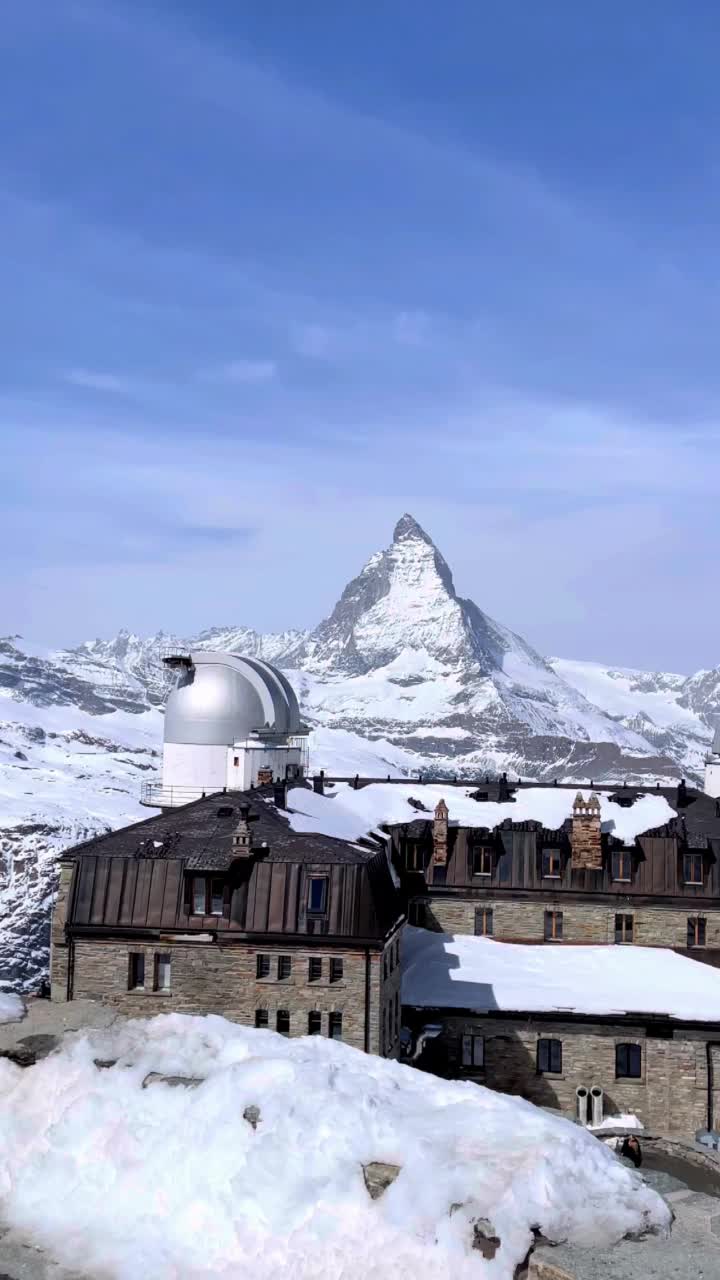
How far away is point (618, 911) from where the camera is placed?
164 feet

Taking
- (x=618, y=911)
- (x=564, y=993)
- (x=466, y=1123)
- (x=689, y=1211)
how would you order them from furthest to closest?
(x=618, y=911) < (x=564, y=993) < (x=466, y=1123) < (x=689, y=1211)

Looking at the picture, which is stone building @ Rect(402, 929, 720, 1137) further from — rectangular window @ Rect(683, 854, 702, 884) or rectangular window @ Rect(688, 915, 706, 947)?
rectangular window @ Rect(683, 854, 702, 884)

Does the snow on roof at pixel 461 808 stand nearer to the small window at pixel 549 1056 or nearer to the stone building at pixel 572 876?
the stone building at pixel 572 876

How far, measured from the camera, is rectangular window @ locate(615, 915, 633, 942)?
5008 cm

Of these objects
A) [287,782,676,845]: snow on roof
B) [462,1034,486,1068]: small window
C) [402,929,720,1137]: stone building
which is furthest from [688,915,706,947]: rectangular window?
[462,1034,486,1068]: small window

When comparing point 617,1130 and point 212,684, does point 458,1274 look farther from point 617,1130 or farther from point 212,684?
point 212,684

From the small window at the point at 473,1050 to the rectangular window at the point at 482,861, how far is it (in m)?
9.97

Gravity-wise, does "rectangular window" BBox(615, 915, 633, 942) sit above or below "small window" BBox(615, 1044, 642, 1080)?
above

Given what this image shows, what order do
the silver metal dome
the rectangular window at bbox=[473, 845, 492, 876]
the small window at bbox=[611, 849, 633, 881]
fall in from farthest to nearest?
the silver metal dome, the rectangular window at bbox=[473, 845, 492, 876], the small window at bbox=[611, 849, 633, 881]

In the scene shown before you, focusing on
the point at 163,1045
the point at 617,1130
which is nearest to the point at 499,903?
the point at 617,1130

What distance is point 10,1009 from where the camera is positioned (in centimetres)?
2995

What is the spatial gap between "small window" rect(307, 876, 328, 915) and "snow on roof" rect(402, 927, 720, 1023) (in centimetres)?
770

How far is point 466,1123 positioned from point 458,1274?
360cm

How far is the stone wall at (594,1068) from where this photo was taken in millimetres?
41500
